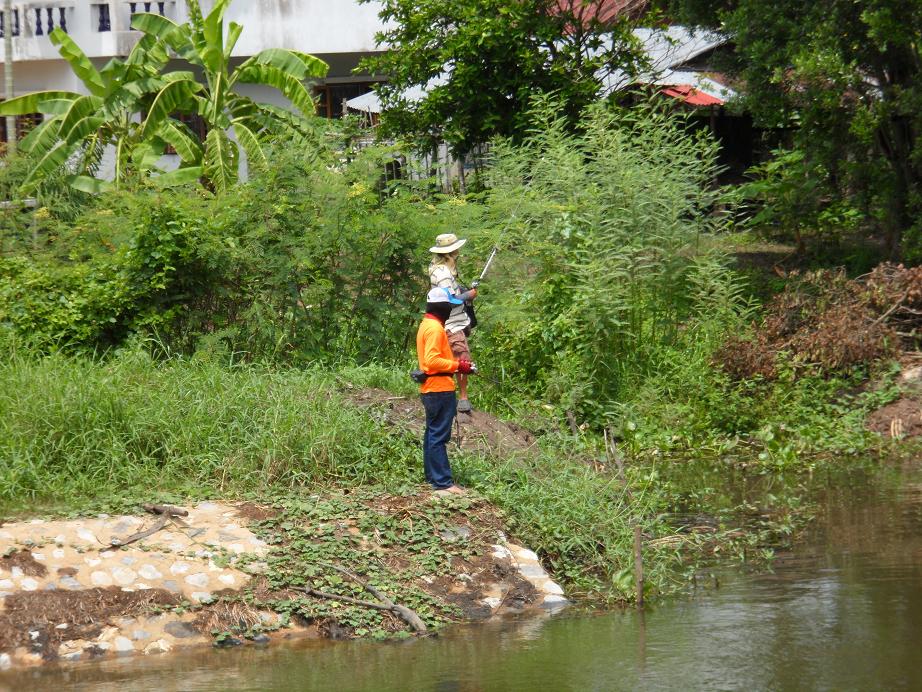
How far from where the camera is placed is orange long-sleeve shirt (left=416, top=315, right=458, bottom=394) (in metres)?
8.47

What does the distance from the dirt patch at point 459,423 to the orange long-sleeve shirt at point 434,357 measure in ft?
3.90

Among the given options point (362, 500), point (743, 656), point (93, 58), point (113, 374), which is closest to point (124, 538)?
point (362, 500)

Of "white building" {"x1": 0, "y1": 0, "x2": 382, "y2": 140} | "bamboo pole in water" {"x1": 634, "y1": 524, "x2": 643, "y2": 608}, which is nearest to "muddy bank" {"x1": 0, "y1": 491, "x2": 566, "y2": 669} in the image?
"bamboo pole in water" {"x1": 634, "y1": 524, "x2": 643, "y2": 608}

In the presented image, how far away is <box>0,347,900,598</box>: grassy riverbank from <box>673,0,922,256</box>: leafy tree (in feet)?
21.2

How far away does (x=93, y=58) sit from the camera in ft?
80.5

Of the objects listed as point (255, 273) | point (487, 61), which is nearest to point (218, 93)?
point (487, 61)

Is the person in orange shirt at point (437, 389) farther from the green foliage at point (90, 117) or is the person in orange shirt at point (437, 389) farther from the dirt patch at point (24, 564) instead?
the green foliage at point (90, 117)

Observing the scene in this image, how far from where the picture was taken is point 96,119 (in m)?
19.5

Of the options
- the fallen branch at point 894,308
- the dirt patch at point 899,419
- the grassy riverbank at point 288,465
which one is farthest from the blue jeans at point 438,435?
the fallen branch at point 894,308

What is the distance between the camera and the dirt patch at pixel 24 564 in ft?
24.3

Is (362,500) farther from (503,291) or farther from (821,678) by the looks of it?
(503,291)

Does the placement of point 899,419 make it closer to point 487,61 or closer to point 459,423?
point 459,423

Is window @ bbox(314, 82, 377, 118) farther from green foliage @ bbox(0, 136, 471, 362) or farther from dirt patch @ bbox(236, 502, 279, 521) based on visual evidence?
dirt patch @ bbox(236, 502, 279, 521)

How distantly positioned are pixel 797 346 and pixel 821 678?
763 centimetres
